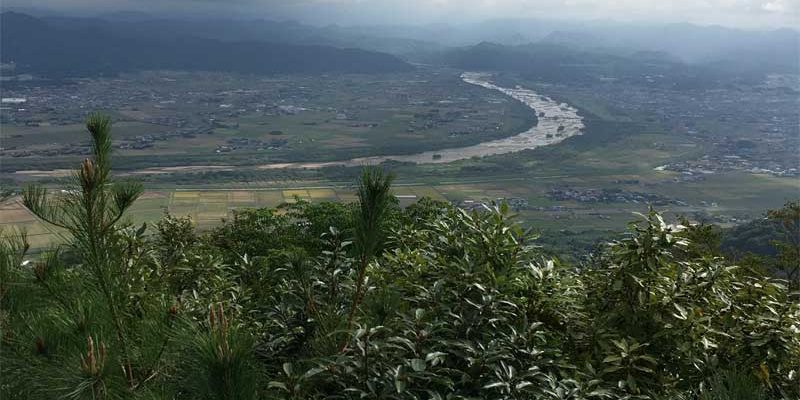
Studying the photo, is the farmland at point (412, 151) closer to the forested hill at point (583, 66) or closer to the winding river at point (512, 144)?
the winding river at point (512, 144)

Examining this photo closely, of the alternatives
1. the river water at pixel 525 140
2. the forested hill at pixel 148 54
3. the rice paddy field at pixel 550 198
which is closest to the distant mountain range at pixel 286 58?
the forested hill at pixel 148 54

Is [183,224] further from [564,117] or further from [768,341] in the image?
[564,117]

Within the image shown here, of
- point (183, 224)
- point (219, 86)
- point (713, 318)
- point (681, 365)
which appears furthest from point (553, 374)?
point (219, 86)

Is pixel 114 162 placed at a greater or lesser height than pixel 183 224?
greater

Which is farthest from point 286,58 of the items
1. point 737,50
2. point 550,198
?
point 737,50

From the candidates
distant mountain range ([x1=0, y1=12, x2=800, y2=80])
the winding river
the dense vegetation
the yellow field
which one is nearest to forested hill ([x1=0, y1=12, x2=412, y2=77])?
distant mountain range ([x1=0, y1=12, x2=800, y2=80])
